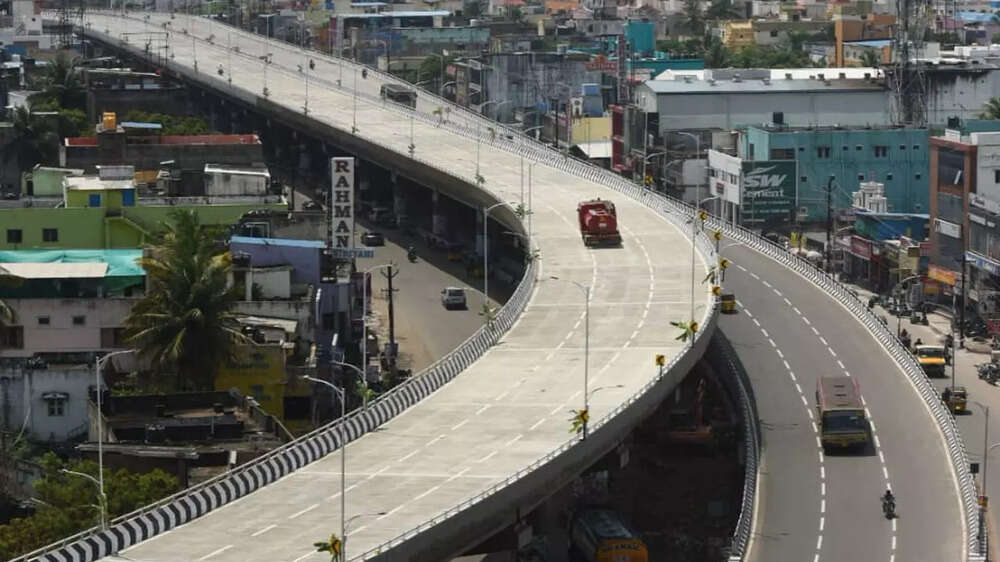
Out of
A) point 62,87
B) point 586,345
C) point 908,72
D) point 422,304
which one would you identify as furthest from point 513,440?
point 62,87

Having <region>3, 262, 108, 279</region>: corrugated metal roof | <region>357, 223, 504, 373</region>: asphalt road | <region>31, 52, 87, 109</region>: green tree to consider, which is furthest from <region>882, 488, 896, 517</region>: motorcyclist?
<region>31, 52, 87, 109</region>: green tree

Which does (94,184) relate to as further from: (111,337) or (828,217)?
(828,217)

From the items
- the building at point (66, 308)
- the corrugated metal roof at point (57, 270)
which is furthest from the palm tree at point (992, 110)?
the building at point (66, 308)

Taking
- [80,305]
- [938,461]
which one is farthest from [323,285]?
[938,461]

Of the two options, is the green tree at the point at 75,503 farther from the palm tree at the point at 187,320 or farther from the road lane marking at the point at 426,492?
the palm tree at the point at 187,320

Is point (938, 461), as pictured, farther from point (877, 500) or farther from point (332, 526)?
point (332, 526)

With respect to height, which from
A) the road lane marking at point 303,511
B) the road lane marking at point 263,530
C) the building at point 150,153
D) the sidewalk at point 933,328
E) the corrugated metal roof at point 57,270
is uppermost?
the building at point 150,153
